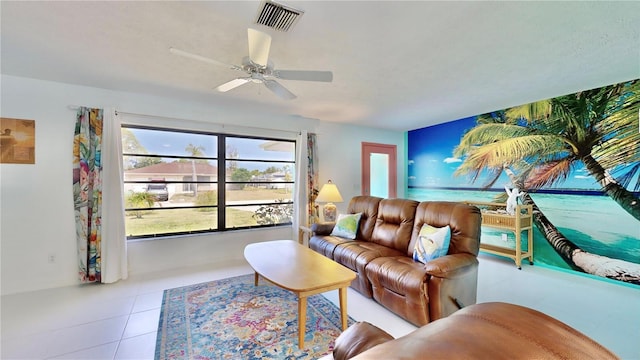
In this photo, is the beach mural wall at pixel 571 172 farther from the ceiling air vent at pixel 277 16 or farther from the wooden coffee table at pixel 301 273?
the ceiling air vent at pixel 277 16

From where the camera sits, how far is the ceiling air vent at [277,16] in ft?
5.24

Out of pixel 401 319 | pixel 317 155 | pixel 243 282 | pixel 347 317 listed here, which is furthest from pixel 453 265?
pixel 317 155

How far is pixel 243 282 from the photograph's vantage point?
3029 millimetres

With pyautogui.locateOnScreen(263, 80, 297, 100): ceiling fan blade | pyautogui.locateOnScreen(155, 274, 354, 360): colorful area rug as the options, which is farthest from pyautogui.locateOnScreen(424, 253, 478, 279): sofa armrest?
pyautogui.locateOnScreen(263, 80, 297, 100): ceiling fan blade

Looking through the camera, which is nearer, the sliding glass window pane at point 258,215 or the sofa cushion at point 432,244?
the sofa cushion at point 432,244

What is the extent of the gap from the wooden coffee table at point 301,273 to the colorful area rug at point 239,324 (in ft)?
0.57

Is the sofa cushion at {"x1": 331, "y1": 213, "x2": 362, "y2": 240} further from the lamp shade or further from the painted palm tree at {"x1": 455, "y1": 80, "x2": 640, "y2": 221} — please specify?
the painted palm tree at {"x1": 455, "y1": 80, "x2": 640, "y2": 221}

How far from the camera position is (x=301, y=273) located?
7.03ft

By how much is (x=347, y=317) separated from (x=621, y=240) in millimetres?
3412

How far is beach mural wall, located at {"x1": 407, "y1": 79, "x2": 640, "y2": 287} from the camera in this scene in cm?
291

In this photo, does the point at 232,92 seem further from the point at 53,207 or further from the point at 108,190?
the point at 53,207

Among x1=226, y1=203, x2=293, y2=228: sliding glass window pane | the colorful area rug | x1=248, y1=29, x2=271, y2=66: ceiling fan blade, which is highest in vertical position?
x1=248, y1=29, x2=271, y2=66: ceiling fan blade

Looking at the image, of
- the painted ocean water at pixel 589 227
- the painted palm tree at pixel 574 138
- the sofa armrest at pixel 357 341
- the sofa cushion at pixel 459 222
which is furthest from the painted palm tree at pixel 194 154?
the painted ocean water at pixel 589 227

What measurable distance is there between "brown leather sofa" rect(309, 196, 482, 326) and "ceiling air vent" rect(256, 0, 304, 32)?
2140 millimetres
